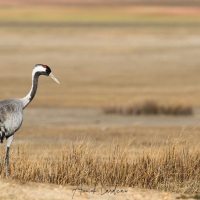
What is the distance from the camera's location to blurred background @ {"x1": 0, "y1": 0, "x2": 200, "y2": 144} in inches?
1196

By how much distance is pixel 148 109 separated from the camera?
3441 cm

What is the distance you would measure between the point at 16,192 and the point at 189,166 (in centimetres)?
387

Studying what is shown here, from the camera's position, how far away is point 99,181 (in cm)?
1603

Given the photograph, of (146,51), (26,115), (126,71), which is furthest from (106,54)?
(26,115)

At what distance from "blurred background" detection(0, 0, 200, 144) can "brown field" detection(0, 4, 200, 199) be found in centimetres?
5

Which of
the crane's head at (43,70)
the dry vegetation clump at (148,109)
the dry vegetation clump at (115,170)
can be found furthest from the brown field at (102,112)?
the crane's head at (43,70)

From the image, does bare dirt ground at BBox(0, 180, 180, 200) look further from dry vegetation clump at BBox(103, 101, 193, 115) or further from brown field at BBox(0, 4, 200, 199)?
dry vegetation clump at BBox(103, 101, 193, 115)

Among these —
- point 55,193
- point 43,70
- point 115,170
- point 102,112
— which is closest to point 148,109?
point 102,112

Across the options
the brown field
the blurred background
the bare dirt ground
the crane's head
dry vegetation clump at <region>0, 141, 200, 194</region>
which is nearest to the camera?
the bare dirt ground

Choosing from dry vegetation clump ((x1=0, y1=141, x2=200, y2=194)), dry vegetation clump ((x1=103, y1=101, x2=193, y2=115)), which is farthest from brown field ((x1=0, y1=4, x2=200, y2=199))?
dry vegetation clump ((x1=103, y1=101, x2=193, y2=115))

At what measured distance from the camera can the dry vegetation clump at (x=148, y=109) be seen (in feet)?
112

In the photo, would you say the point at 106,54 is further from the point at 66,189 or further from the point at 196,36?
the point at 66,189

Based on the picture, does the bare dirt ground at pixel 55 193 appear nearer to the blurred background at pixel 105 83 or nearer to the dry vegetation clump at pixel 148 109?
the blurred background at pixel 105 83

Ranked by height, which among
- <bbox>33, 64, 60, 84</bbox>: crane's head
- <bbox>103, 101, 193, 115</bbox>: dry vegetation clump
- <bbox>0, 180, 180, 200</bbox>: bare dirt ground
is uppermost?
<bbox>33, 64, 60, 84</bbox>: crane's head
